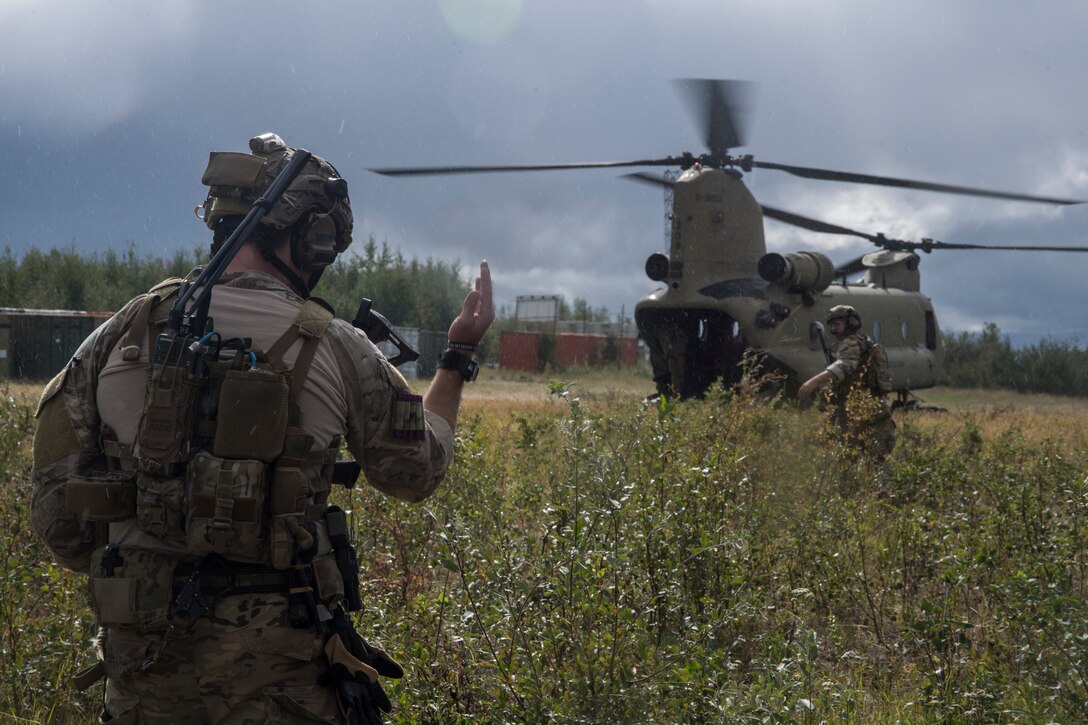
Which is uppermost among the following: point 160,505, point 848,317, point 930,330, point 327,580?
point 930,330

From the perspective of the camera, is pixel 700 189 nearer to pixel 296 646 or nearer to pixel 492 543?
pixel 492 543

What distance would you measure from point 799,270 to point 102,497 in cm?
1208

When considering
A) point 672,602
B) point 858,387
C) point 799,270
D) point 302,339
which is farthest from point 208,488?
point 799,270

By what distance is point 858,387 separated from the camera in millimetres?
8141

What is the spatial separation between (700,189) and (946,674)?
408 inches

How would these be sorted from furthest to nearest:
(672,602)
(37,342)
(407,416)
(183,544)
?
(37,342)
(672,602)
(407,416)
(183,544)

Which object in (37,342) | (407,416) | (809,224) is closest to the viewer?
(407,416)

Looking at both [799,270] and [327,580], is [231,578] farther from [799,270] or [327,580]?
[799,270]

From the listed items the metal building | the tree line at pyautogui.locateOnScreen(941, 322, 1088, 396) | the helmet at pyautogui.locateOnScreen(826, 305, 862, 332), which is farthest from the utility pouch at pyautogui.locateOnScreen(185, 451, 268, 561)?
the tree line at pyautogui.locateOnScreen(941, 322, 1088, 396)

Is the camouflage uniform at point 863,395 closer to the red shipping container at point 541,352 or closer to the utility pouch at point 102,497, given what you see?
the utility pouch at point 102,497

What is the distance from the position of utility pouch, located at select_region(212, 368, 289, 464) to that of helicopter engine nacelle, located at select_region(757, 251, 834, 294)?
11.7 m

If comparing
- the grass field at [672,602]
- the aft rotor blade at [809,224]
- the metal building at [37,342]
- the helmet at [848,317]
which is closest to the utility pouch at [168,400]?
the grass field at [672,602]

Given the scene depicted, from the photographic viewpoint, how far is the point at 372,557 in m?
4.86

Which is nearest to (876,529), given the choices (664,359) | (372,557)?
(372,557)
